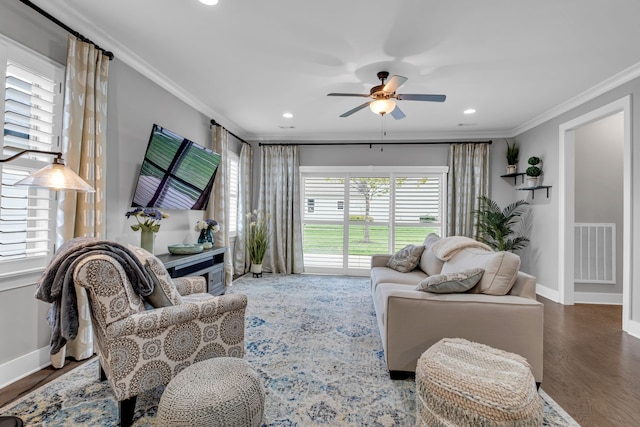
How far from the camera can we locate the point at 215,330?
1.78 meters

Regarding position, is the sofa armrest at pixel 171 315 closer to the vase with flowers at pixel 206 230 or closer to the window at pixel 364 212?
the vase with flowers at pixel 206 230

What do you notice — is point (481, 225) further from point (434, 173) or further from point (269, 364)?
point (269, 364)

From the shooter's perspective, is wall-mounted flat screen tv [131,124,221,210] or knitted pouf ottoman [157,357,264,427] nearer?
knitted pouf ottoman [157,357,264,427]

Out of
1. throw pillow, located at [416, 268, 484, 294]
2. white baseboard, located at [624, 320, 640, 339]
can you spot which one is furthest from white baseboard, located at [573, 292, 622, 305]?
throw pillow, located at [416, 268, 484, 294]

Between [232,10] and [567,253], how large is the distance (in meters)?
4.67

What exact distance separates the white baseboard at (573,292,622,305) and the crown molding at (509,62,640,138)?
245cm

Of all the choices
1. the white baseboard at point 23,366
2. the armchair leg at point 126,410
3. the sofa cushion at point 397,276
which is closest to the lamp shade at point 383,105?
the sofa cushion at point 397,276

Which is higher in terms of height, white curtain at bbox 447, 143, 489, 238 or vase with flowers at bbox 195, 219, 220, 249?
white curtain at bbox 447, 143, 489, 238

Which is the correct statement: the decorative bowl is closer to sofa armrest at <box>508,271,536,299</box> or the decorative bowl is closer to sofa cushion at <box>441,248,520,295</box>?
sofa cushion at <box>441,248,520,295</box>

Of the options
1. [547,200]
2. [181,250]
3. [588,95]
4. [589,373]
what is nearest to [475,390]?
[589,373]

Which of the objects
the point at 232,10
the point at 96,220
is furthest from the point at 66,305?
the point at 232,10

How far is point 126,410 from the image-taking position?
1537 mm

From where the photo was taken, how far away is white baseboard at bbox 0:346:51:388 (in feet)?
6.25

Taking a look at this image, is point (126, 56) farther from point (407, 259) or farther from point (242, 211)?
point (407, 259)
